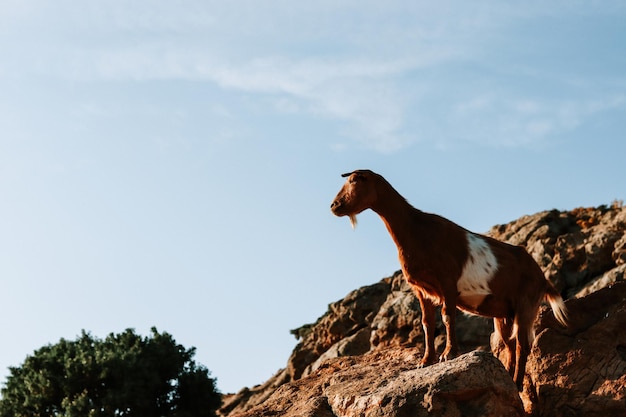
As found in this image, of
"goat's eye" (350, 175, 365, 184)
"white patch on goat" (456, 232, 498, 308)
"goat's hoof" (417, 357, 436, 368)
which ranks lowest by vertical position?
→ "goat's hoof" (417, 357, 436, 368)

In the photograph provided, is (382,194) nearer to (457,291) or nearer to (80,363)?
(457,291)

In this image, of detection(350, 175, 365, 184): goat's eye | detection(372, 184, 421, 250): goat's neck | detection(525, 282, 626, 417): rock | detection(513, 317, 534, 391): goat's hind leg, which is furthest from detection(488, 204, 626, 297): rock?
detection(350, 175, 365, 184): goat's eye

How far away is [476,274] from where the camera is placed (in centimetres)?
1368

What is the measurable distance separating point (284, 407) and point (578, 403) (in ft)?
15.2

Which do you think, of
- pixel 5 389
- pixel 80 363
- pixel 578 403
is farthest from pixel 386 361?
pixel 5 389

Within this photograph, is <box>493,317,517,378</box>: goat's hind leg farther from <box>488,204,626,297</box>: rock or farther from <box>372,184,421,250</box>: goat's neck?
<box>488,204,626,297</box>: rock

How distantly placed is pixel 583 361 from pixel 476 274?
2.23m

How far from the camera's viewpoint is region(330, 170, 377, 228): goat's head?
1366cm

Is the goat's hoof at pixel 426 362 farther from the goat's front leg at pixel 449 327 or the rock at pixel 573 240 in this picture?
the rock at pixel 573 240

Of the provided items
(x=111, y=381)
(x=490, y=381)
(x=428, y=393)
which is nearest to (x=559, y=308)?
(x=490, y=381)

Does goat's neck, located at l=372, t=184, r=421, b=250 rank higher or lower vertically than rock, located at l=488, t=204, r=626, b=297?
lower

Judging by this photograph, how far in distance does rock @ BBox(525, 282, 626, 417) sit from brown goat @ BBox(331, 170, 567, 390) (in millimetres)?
342

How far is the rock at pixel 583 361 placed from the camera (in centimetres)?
1324

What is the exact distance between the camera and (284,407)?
556 inches
